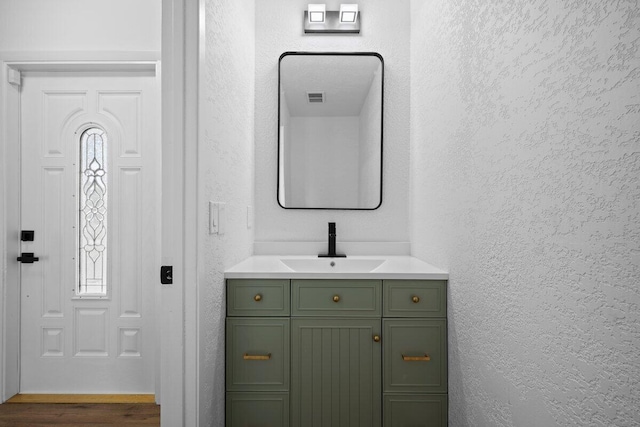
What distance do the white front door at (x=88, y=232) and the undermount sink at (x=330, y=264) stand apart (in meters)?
0.87

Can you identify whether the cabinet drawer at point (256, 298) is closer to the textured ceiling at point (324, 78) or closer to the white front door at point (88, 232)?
the white front door at point (88, 232)

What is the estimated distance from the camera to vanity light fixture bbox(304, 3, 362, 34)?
2173mm

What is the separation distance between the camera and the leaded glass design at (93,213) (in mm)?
2186

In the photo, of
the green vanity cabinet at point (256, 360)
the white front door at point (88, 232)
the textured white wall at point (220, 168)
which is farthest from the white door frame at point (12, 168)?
the green vanity cabinet at point (256, 360)

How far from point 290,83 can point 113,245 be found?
4.86 feet

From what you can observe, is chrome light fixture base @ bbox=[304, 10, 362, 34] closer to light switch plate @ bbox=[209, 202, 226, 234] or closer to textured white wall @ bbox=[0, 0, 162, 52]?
textured white wall @ bbox=[0, 0, 162, 52]

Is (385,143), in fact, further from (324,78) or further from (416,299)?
(416,299)

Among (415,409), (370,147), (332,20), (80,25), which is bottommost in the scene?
(415,409)

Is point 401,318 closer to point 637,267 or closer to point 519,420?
point 519,420

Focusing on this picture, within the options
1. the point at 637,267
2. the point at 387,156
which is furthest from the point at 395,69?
the point at 637,267

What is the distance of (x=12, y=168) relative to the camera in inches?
83.2

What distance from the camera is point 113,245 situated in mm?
2170

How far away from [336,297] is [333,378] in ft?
1.19

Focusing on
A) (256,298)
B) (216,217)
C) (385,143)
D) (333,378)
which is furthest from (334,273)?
(385,143)
